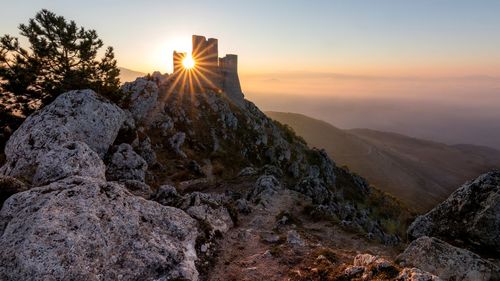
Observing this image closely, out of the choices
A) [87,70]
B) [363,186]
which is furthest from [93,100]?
[363,186]

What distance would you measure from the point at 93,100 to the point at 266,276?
79.7 ft

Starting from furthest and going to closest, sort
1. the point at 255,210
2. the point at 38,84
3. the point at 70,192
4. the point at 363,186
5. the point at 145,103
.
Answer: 1. the point at 363,186
2. the point at 145,103
3. the point at 38,84
4. the point at 255,210
5. the point at 70,192

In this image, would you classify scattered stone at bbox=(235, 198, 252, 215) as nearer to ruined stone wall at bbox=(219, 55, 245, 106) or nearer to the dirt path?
the dirt path

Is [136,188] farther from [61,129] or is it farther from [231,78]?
[231,78]

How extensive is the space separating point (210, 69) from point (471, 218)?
272 feet

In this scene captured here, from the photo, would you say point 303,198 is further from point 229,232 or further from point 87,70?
point 87,70

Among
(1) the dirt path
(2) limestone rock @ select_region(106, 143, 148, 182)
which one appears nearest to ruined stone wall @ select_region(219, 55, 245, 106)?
(2) limestone rock @ select_region(106, 143, 148, 182)

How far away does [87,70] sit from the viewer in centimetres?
4134

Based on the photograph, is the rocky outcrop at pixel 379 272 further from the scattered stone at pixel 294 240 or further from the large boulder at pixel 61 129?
the large boulder at pixel 61 129

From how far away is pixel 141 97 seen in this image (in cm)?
5856

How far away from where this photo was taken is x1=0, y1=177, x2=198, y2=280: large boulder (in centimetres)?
1243

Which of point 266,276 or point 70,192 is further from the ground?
point 70,192

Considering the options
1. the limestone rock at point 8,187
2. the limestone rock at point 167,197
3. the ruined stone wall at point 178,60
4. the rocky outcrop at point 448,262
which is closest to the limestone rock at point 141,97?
the ruined stone wall at point 178,60

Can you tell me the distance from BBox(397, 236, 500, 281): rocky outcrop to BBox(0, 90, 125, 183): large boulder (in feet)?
71.1
